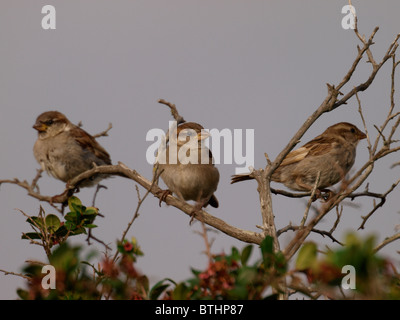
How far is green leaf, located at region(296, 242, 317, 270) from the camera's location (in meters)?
1.84

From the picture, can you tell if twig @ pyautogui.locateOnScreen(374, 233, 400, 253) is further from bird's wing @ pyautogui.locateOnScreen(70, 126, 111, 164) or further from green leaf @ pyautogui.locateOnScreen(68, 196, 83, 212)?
bird's wing @ pyautogui.locateOnScreen(70, 126, 111, 164)

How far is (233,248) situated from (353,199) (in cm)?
325

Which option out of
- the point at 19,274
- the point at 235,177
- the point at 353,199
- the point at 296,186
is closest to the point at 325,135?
the point at 296,186

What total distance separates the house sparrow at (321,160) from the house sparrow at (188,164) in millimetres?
1500

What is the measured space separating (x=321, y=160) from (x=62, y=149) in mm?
3228

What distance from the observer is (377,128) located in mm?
3955

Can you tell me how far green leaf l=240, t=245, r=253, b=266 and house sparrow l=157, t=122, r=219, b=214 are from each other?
10.7 feet

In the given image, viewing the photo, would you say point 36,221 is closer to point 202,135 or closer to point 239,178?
point 202,135

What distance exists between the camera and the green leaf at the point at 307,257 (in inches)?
72.4

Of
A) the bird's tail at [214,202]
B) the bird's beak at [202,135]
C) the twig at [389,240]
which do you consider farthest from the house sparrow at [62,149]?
the twig at [389,240]

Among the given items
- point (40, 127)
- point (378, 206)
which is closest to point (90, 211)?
point (378, 206)

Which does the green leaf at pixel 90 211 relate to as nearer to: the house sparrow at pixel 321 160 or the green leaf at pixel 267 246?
the green leaf at pixel 267 246

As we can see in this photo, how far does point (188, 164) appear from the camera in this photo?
212 inches

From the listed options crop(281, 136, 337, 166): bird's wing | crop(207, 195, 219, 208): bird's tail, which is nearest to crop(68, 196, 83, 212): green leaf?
crop(207, 195, 219, 208): bird's tail
